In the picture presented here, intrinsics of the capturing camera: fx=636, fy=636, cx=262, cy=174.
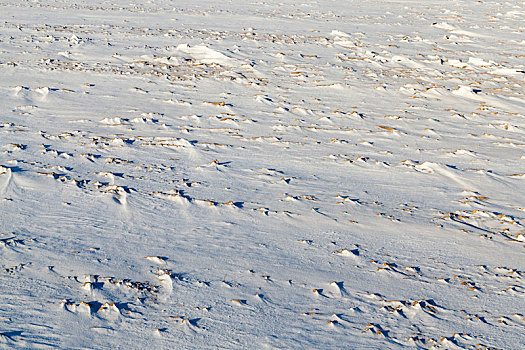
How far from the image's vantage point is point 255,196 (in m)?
3.24

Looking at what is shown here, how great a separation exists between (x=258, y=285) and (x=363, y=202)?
1.00 m

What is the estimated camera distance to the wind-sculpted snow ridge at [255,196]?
222 cm

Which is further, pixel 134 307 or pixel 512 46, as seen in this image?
pixel 512 46

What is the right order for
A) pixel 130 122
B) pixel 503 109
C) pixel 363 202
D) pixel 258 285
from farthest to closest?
pixel 503 109 → pixel 130 122 → pixel 363 202 → pixel 258 285

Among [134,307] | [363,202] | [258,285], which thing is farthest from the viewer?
[363,202]

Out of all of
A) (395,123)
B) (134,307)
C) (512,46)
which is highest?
(512,46)

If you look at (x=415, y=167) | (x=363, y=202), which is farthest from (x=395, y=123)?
(x=363, y=202)

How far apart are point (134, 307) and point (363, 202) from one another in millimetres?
1435

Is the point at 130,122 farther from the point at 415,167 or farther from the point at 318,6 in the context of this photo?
the point at 318,6

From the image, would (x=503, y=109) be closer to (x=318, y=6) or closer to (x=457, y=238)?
(x=457, y=238)

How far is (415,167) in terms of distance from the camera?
3.75 metres

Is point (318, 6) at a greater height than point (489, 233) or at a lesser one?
greater

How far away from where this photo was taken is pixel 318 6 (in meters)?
9.84

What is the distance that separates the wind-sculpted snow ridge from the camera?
7.29 ft
